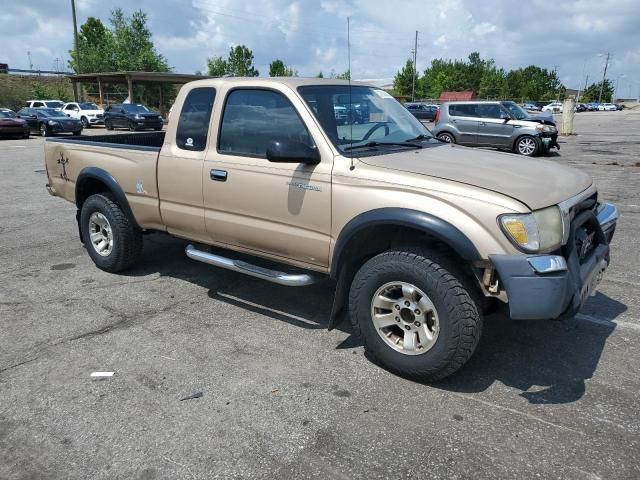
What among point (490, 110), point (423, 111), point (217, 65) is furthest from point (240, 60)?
point (490, 110)

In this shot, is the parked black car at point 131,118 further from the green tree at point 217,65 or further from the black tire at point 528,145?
the green tree at point 217,65

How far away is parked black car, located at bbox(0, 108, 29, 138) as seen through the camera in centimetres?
2445

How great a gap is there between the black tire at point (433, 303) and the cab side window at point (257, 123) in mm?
1081

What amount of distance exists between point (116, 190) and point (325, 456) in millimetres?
3501

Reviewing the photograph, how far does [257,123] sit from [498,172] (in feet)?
6.00

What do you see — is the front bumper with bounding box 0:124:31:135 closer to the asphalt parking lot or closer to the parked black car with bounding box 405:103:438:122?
the parked black car with bounding box 405:103:438:122

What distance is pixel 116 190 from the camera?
514cm

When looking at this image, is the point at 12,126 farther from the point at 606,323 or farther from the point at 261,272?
the point at 606,323

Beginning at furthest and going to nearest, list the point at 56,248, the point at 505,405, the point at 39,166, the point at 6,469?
the point at 39,166 → the point at 56,248 → the point at 505,405 → the point at 6,469

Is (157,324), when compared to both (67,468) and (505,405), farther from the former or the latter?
(505,405)

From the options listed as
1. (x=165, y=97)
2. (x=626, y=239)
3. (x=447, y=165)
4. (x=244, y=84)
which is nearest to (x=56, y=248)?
(x=244, y=84)

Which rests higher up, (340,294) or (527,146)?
(527,146)

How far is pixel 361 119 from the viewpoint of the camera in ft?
13.4

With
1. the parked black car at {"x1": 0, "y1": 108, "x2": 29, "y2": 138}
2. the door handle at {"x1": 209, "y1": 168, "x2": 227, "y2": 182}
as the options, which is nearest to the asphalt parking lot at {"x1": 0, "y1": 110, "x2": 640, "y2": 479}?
the door handle at {"x1": 209, "y1": 168, "x2": 227, "y2": 182}
